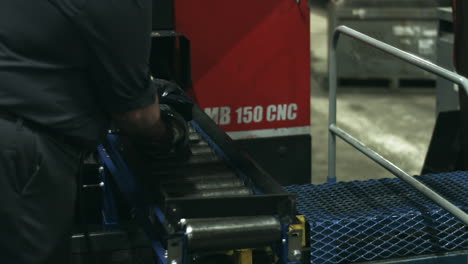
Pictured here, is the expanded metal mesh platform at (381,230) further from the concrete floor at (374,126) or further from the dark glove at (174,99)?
the concrete floor at (374,126)

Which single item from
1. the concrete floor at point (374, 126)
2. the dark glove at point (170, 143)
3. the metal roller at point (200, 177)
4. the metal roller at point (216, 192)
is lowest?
the concrete floor at point (374, 126)

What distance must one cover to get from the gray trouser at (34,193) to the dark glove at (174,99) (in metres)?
0.60

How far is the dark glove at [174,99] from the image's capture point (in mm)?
2771

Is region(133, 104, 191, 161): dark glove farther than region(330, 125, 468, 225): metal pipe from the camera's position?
No

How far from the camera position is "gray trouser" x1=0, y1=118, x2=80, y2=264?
2.06 m

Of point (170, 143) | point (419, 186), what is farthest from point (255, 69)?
point (170, 143)

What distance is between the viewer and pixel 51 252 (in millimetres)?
2201

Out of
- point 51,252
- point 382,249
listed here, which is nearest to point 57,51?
point 51,252

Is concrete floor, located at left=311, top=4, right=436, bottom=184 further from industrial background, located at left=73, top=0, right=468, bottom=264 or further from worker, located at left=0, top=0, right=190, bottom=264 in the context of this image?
worker, located at left=0, top=0, right=190, bottom=264

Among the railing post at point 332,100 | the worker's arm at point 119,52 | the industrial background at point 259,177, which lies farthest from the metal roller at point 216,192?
the railing post at point 332,100

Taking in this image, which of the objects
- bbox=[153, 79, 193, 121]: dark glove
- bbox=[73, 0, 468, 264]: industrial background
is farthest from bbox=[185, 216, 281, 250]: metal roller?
bbox=[153, 79, 193, 121]: dark glove

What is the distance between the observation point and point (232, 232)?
2.13 metres

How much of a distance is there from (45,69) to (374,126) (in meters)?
5.22

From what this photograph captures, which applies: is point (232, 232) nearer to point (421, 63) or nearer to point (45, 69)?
point (45, 69)
